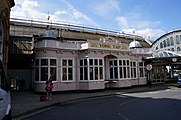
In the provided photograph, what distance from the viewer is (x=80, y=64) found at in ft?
78.9

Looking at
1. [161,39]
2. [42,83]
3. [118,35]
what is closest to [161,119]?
[42,83]

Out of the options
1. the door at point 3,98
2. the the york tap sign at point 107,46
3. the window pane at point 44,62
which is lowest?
the door at point 3,98

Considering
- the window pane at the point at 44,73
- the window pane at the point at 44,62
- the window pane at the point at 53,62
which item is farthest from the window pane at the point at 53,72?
the window pane at the point at 44,62

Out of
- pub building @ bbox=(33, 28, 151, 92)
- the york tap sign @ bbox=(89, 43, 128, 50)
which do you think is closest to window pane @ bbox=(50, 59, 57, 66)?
pub building @ bbox=(33, 28, 151, 92)

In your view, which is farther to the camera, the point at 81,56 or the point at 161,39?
the point at 161,39

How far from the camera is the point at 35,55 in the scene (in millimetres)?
22875

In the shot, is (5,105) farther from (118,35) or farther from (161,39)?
(161,39)

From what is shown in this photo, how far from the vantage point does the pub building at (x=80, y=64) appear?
22.0 m

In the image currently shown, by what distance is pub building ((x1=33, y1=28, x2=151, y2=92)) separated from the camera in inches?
866

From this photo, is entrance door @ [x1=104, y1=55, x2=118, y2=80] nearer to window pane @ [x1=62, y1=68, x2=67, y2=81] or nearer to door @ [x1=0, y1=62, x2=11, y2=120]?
window pane @ [x1=62, y1=68, x2=67, y2=81]

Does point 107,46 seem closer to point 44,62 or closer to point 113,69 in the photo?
point 113,69

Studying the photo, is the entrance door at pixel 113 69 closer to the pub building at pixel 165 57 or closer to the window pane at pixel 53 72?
the pub building at pixel 165 57

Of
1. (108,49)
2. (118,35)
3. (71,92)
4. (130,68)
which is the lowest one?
(71,92)

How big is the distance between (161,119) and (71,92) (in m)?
15.1
